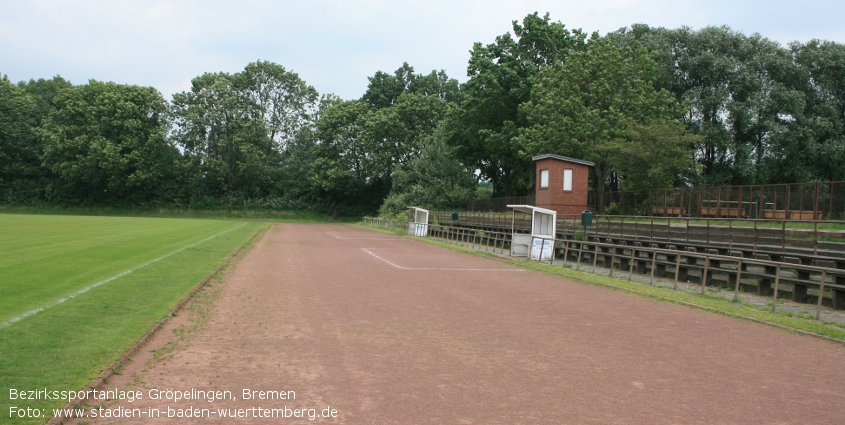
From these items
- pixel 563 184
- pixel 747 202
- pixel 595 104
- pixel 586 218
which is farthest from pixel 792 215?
pixel 595 104

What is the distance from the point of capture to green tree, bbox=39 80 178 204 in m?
71.2

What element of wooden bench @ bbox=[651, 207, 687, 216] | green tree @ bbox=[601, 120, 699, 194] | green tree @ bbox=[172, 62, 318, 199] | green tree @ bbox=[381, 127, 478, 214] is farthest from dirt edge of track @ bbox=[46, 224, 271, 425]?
green tree @ bbox=[172, 62, 318, 199]

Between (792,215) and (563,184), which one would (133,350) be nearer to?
(792,215)

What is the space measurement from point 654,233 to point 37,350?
1930 cm

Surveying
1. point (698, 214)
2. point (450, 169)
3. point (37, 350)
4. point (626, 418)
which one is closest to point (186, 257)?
point (37, 350)

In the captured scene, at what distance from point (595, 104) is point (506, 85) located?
12629 mm

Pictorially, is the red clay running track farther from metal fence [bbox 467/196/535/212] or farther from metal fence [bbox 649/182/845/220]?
metal fence [bbox 467/196/535/212]

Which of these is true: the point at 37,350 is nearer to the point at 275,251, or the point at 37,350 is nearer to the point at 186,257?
the point at 186,257

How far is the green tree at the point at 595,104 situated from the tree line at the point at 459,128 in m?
0.13

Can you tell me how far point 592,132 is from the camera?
4031 cm

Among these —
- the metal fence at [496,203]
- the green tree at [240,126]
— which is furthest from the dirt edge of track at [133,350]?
the green tree at [240,126]

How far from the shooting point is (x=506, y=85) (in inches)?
2120

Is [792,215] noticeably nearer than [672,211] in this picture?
Yes

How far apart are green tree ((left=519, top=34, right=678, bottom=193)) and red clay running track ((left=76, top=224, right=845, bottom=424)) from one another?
29064 millimetres
